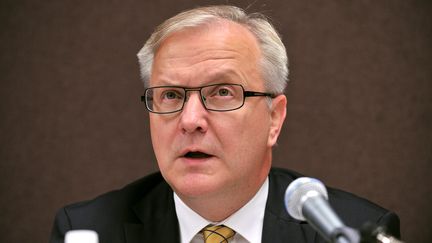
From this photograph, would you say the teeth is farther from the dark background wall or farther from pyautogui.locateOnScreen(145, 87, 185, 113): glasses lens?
→ the dark background wall

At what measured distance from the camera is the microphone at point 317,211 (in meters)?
1.35

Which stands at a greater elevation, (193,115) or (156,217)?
(193,115)

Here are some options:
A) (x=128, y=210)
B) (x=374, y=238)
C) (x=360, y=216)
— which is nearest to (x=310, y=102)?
(x=360, y=216)

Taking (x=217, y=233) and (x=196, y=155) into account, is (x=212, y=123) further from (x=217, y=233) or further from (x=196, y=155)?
(x=217, y=233)

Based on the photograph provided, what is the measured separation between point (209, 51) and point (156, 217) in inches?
27.0

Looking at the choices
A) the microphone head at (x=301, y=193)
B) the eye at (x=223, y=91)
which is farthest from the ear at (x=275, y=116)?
the microphone head at (x=301, y=193)

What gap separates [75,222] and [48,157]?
1.03 meters

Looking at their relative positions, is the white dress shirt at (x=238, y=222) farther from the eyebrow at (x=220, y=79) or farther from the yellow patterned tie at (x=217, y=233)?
the eyebrow at (x=220, y=79)

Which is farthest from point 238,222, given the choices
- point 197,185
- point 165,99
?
point 165,99

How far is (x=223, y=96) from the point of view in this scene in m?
2.37

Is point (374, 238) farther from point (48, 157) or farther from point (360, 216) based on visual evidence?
point (48, 157)

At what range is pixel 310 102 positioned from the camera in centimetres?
362

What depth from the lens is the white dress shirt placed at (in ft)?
8.07

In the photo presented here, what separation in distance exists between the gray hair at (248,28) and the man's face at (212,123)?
0.03 metres
